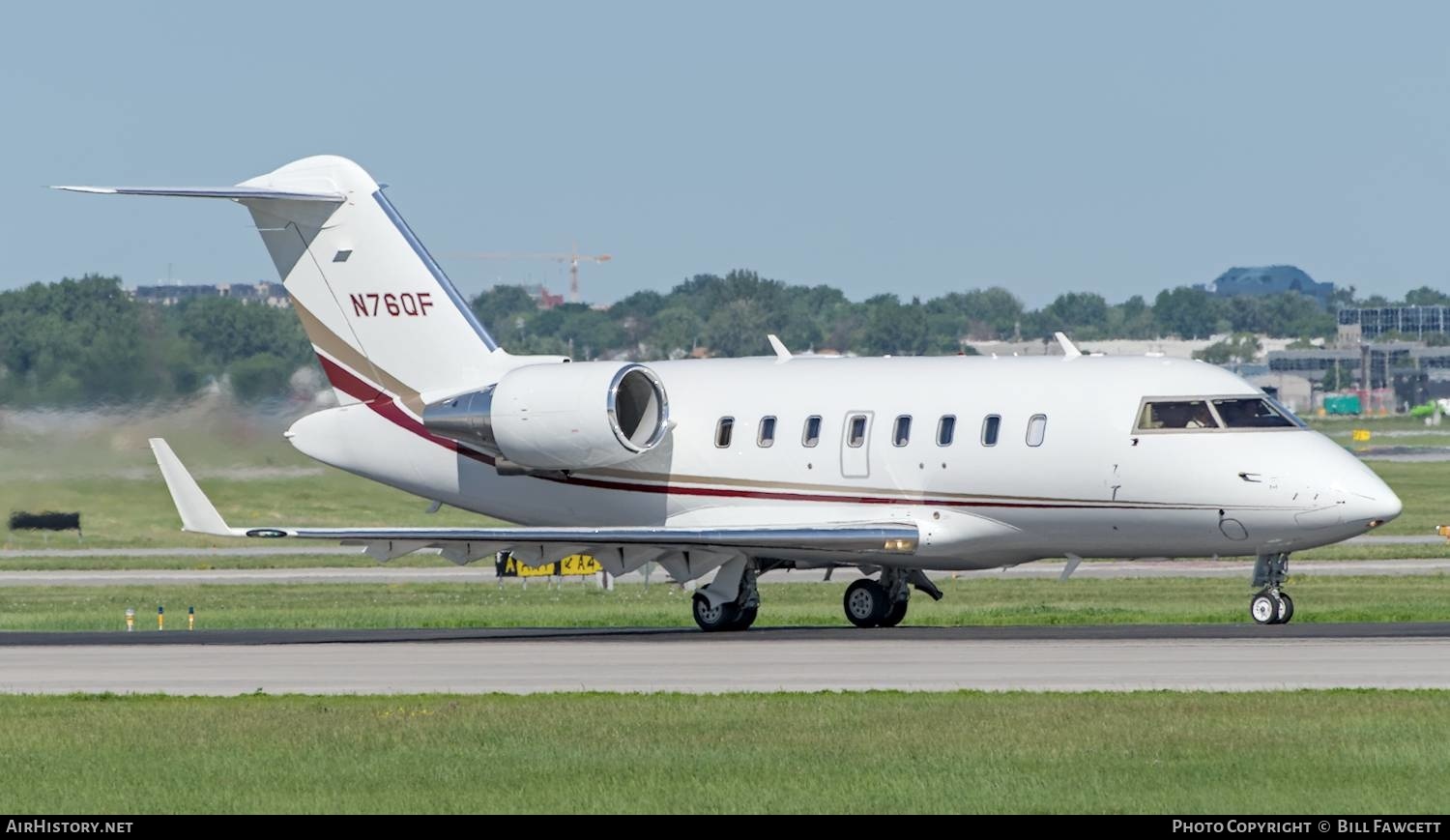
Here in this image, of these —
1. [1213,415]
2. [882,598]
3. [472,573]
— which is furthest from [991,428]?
[472,573]

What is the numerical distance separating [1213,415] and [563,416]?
9.19 meters

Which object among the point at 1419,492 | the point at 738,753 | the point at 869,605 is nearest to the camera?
the point at 738,753

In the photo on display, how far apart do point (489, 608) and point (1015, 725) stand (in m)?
25.8

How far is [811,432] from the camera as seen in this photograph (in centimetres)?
3419

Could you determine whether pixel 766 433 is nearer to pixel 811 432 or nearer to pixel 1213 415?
pixel 811 432

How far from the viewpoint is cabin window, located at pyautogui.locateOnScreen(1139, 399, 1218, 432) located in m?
31.5

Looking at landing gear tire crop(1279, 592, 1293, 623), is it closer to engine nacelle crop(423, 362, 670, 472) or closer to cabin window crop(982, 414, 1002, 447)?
cabin window crop(982, 414, 1002, 447)

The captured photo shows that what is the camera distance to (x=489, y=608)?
45219mm

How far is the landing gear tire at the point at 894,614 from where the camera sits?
35.4 metres

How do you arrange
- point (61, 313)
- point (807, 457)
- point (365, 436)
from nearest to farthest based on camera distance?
1. point (807, 457)
2. point (365, 436)
3. point (61, 313)

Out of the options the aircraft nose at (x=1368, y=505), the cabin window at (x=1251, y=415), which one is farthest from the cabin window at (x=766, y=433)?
the aircraft nose at (x=1368, y=505)

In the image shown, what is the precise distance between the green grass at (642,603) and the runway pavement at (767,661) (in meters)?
4.80
